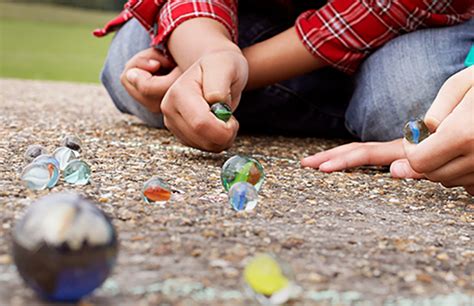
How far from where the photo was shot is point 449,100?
53.5 inches

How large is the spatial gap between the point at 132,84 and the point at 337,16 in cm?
62

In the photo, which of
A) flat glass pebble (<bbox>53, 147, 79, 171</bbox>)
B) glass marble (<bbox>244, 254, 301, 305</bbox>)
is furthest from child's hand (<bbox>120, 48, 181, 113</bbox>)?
glass marble (<bbox>244, 254, 301, 305</bbox>)

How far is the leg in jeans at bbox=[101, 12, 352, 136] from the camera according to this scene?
2.18 metres

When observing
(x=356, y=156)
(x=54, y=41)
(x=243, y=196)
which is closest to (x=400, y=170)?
(x=356, y=156)

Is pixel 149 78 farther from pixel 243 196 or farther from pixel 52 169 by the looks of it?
pixel 243 196

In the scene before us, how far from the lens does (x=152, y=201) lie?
4.02 ft

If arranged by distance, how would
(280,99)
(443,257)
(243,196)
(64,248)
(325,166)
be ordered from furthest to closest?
(280,99)
(325,166)
(243,196)
(443,257)
(64,248)

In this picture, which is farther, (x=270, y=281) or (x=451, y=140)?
(x=451, y=140)

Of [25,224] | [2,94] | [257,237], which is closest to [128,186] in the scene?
[257,237]

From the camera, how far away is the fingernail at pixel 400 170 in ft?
5.38

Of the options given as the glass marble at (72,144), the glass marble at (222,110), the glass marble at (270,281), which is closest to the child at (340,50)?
the glass marble at (222,110)

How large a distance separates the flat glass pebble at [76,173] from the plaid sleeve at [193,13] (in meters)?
0.73

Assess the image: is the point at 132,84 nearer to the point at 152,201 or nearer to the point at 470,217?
the point at 152,201

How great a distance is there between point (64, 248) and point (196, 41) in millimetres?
1194
